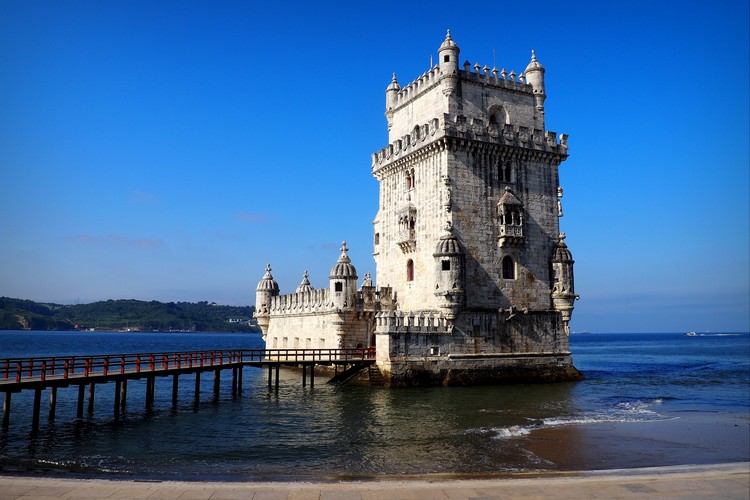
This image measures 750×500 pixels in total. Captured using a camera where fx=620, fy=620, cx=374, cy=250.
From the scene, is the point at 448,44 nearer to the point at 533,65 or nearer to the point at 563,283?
the point at 533,65

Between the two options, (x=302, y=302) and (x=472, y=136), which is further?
(x=302, y=302)

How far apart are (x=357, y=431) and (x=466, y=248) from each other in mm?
17486

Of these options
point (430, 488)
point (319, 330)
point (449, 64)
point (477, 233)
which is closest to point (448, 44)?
point (449, 64)

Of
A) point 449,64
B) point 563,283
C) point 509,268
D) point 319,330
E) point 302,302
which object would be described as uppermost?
point 449,64

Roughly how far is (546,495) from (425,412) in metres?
16.2

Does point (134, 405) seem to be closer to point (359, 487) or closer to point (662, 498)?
point (359, 487)

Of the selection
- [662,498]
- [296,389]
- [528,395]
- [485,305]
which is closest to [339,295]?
[296,389]

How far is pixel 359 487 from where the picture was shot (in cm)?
1409

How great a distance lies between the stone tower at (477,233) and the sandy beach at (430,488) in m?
22.5

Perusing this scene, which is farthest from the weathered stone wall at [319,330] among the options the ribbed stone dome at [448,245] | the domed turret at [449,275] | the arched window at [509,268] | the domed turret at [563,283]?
the domed turret at [563,283]

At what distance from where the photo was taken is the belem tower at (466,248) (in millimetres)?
37562

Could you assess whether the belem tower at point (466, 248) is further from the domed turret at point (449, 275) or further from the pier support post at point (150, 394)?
the pier support post at point (150, 394)

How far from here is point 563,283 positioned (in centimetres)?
4116

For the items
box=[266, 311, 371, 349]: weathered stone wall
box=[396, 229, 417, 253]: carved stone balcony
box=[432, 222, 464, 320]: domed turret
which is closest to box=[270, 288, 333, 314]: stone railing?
box=[266, 311, 371, 349]: weathered stone wall
